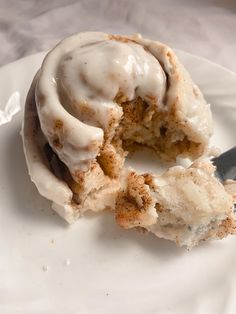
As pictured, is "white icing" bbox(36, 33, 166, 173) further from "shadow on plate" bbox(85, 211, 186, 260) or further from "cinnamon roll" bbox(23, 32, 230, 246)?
"shadow on plate" bbox(85, 211, 186, 260)

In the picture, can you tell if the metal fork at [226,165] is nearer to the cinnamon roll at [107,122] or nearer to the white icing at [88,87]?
the cinnamon roll at [107,122]

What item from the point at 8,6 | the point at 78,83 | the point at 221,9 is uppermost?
the point at 78,83

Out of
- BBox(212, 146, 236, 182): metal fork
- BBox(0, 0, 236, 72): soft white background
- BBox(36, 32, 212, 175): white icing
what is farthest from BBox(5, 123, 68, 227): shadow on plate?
BBox(0, 0, 236, 72): soft white background

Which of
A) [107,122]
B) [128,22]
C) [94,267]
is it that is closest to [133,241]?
[94,267]

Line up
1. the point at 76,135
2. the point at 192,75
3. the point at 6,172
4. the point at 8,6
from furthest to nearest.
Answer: the point at 8,6 < the point at 192,75 < the point at 6,172 < the point at 76,135

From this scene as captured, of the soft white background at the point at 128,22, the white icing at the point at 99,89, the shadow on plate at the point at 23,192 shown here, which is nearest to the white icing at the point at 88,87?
the white icing at the point at 99,89

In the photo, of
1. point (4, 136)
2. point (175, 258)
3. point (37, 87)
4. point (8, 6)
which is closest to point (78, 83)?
point (37, 87)

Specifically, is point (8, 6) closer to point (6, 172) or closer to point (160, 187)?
point (6, 172)
